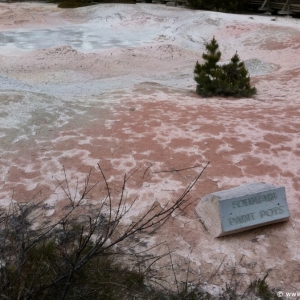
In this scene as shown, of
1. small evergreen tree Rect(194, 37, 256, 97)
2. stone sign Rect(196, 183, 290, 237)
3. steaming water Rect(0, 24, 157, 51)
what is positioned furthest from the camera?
steaming water Rect(0, 24, 157, 51)

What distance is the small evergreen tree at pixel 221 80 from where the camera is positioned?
26.8ft

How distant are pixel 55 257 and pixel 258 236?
1.69 metres

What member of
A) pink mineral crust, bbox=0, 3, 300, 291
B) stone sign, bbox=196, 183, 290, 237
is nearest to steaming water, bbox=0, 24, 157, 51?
pink mineral crust, bbox=0, 3, 300, 291

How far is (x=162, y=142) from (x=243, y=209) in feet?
6.64

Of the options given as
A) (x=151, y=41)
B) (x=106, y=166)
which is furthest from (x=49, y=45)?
(x=106, y=166)

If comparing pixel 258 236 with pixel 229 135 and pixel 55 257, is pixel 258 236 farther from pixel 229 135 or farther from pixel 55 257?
pixel 229 135

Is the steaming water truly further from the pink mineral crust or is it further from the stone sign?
the stone sign

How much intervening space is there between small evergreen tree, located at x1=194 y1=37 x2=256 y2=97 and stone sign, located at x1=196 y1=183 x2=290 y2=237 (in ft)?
15.5

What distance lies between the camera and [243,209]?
3.50 m

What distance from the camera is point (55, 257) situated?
3004 mm

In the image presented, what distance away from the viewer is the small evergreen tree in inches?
322

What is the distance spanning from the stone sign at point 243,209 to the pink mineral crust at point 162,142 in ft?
0.35

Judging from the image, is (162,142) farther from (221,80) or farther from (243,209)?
(221,80)

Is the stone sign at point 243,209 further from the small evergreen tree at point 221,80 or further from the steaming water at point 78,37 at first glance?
the steaming water at point 78,37
